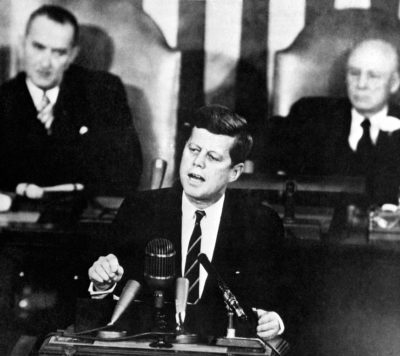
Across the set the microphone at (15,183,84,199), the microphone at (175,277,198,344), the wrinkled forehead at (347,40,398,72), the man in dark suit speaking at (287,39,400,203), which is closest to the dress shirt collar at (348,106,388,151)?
the man in dark suit speaking at (287,39,400,203)

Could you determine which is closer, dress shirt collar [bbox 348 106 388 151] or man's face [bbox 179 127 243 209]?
man's face [bbox 179 127 243 209]

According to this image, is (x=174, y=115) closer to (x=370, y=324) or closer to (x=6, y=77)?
(x=6, y=77)

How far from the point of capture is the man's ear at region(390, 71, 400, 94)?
4084 millimetres

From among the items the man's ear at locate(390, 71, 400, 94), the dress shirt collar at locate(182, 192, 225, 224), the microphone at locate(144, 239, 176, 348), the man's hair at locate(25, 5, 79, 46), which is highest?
the man's hair at locate(25, 5, 79, 46)

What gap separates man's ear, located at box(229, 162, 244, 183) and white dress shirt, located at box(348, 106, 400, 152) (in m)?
0.60

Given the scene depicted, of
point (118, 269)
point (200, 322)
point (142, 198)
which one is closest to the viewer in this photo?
point (200, 322)

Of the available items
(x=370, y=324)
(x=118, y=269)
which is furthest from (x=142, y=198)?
(x=370, y=324)

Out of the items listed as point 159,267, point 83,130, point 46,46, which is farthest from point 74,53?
point 159,267

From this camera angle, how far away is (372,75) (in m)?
4.11

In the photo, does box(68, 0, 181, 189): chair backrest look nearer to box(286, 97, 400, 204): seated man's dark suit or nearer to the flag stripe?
the flag stripe

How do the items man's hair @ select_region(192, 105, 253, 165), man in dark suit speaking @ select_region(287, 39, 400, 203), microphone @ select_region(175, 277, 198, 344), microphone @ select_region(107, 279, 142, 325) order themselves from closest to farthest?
microphone @ select_region(175, 277, 198, 344) → microphone @ select_region(107, 279, 142, 325) → man's hair @ select_region(192, 105, 253, 165) → man in dark suit speaking @ select_region(287, 39, 400, 203)

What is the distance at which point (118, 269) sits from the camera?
3.80m

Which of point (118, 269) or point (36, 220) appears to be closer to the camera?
point (118, 269)

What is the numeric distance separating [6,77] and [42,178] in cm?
57
